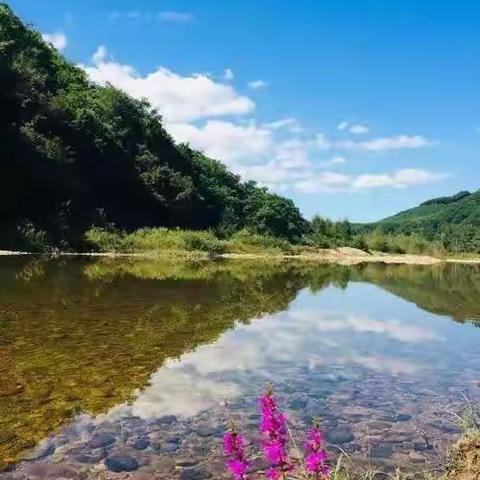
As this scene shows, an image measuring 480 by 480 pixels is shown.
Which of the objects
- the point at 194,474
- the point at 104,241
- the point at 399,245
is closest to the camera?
the point at 194,474

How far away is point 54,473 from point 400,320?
40.1 ft

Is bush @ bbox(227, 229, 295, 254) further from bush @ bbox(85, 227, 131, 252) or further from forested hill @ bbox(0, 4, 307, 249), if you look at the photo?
bush @ bbox(85, 227, 131, 252)

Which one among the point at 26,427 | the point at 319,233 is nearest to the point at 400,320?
the point at 26,427

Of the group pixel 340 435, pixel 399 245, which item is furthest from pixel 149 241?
pixel 340 435

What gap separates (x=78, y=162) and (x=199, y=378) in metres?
45.0

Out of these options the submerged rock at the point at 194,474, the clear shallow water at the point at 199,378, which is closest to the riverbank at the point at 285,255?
the clear shallow water at the point at 199,378

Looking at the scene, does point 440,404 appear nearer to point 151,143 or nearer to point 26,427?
point 26,427

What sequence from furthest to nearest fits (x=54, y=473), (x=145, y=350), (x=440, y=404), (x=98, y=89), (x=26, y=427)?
(x=98, y=89) < (x=145, y=350) < (x=440, y=404) < (x=26, y=427) < (x=54, y=473)

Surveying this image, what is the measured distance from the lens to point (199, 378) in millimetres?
8242

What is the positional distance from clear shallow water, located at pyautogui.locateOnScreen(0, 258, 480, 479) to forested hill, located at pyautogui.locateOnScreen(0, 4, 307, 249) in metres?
26.7

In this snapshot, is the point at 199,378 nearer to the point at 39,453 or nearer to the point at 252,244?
the point at 39,453

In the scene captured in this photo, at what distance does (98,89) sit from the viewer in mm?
63281

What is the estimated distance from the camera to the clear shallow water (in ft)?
18.3

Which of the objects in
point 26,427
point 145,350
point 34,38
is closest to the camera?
point 26,427
